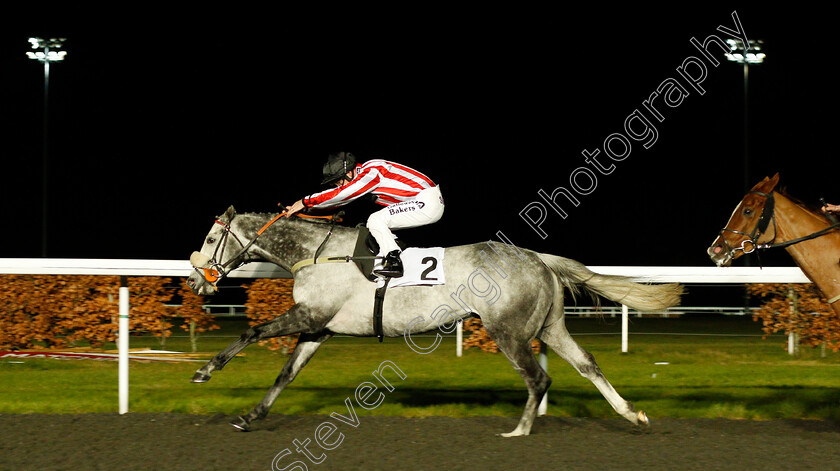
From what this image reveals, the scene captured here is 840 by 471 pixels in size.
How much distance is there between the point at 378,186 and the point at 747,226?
7.44 ft

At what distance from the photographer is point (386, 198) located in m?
5.18

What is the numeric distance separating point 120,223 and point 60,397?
28708 mm

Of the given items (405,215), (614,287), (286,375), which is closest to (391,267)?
(405,215)

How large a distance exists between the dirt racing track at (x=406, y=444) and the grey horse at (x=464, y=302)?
0.80ft

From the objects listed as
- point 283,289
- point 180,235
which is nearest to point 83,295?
point 283,289

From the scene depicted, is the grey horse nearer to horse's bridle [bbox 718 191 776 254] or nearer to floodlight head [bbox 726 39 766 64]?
horse's bridle [bbox 718 191 776 254]

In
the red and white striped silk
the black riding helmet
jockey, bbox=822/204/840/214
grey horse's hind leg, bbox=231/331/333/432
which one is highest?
the black riding helmet

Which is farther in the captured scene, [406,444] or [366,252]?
[366,252]

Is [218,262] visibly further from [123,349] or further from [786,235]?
[786,235]

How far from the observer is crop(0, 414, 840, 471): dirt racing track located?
3996 mm

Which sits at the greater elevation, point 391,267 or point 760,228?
point 760,228

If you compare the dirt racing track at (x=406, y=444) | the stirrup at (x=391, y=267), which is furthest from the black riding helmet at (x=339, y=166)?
the dirt racing track at (x=406, y=444)

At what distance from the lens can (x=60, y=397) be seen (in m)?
6.30

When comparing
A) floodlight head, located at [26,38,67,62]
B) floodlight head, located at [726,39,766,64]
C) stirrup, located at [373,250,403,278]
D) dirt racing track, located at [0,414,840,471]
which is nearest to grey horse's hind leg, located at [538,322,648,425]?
dirt racing track, located at [0,414,840,471]
